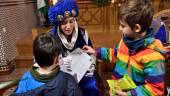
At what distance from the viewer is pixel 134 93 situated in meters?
1.30

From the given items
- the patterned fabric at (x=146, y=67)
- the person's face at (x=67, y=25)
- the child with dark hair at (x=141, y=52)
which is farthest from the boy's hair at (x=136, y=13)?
the person's face at (x=67, y=25)

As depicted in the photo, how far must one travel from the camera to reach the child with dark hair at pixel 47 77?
4.21 feet

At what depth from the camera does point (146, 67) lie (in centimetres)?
129

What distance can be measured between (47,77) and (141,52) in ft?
1.61

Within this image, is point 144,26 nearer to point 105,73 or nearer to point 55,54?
point 55,54

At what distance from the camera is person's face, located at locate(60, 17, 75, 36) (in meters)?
1.83

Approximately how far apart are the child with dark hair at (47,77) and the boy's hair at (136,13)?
37cm

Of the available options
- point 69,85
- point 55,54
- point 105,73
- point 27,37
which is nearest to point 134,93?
point 69,85

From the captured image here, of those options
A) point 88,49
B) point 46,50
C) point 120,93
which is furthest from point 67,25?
point 120,93

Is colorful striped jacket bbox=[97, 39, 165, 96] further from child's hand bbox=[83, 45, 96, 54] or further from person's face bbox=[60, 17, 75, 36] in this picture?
person's face bbox=[60, 17, 75, 36]

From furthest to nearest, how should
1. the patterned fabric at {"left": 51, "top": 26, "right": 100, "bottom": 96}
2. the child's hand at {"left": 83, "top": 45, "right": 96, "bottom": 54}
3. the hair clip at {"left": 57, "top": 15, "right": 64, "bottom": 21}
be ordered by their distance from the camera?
the patterned fabric at {"left": 51, "top": 26, "right": 100, "bottom": 96}, the hair clip at {"left": 57, "top": 15, "right": 64, "bottom": 21}, the child's hand at {"left": 83, "top": 45, "right": 96, "bottom": 54}

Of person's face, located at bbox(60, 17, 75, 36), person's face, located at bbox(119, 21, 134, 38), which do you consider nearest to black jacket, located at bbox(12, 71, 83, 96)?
person's face, located at bbox(119, 21, 134, 38)

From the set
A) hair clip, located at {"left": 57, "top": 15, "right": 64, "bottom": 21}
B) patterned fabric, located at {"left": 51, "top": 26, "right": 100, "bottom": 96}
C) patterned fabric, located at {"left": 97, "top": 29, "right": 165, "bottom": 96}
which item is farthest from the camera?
patterned fabric, located at {"left": 51, "top": 26, "right": 100, "bottom": 96}

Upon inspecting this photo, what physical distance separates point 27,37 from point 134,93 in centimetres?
362
